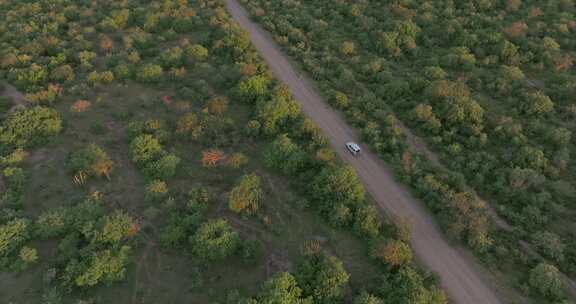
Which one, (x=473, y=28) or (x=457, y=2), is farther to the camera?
Result: (x=457, y=2)

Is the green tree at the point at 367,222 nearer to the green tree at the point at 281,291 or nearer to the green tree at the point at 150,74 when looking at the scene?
the green tree at the point at 281,291

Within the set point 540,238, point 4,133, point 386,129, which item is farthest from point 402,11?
point 4,133

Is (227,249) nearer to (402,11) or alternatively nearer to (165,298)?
(165,298)

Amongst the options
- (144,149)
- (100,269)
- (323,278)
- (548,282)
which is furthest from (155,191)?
(548,282)

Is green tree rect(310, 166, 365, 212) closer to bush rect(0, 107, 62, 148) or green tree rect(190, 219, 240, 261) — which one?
green tree rect(190, 219, 240, 261)

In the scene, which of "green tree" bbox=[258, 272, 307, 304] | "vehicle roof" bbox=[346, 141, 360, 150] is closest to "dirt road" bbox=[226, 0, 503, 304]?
"vehicle roof" bbox=[346, 141, 360, 150]

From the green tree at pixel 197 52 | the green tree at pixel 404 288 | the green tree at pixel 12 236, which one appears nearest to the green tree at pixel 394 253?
the green tree at pixel 404 288
